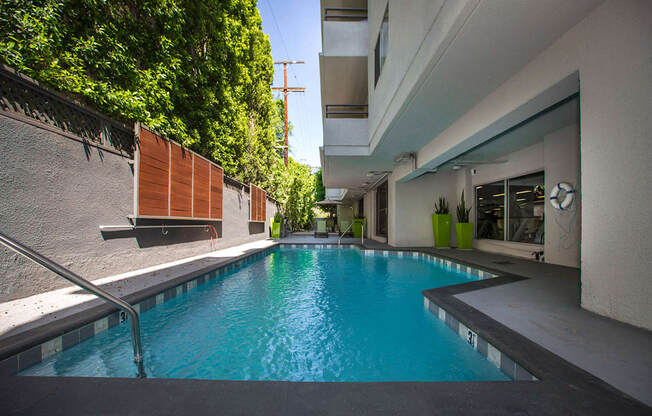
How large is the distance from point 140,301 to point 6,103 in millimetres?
2733

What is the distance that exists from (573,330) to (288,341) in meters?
2.58

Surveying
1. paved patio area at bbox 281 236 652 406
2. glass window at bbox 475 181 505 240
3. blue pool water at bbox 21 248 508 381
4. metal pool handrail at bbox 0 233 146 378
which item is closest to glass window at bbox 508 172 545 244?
glass window at bbox 475 181 505 240

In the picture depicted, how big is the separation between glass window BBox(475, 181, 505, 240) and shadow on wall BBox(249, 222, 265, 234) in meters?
9.13

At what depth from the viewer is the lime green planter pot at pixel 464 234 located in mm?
8219

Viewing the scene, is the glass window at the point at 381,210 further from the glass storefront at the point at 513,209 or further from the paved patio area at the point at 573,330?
the paved patio area at the point at 573,330

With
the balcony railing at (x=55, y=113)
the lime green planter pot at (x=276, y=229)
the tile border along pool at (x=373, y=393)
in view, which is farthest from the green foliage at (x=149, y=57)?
the lime green planter pot at (x=276, y=229)

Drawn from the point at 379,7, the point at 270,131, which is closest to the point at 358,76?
the point at 379,7

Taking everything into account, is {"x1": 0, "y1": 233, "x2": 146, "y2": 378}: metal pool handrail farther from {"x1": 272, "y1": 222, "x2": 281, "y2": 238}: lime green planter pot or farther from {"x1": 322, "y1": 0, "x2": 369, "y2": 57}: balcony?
{"x1": 272, "y1": 222, "x2": 281, "y2": 238}: lime green planter pot

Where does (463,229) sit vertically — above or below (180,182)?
below

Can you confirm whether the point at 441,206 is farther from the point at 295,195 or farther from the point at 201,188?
the point at 295,195

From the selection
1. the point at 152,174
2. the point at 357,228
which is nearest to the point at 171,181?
the point at 152,174

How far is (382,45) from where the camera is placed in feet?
19.1

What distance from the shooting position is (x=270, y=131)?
13.6m

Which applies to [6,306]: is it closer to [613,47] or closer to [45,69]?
[45,69]
